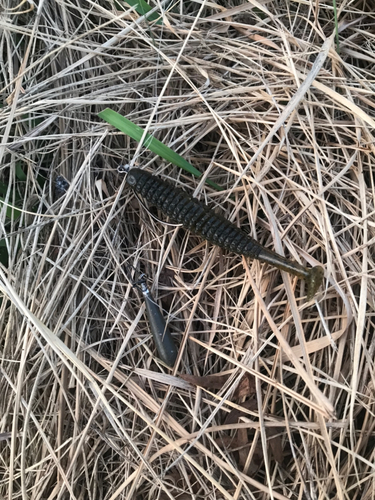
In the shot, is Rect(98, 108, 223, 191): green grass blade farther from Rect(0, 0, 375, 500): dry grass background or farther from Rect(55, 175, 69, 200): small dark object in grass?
Rect(55, 175, 69, 200): small dark object in grass

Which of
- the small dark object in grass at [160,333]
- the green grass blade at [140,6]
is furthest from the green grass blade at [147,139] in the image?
the small dark object in grass at [160,333]

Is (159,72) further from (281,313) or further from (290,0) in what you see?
(281,313)

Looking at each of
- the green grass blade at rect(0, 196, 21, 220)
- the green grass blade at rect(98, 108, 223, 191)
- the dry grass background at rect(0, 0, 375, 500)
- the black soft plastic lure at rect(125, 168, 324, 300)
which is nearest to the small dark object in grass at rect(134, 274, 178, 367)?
the dry grass background at rect(0, 0, 375, 500)

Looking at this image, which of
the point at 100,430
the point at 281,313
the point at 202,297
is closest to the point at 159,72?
the point at 202,297

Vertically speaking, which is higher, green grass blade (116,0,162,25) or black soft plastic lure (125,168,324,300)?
green grass blade (116,0,162,25)

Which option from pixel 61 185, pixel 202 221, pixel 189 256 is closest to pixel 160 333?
pixel 189 256

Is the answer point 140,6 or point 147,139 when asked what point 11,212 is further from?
point 140,6
